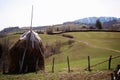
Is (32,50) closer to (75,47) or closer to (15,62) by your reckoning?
(15,62)

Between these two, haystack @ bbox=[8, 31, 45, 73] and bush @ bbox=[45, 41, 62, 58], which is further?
bush @ bbox=[45, 41, 62, 58]

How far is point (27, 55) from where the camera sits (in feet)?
76.3

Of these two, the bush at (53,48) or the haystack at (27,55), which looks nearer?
the haystack at (27,55)

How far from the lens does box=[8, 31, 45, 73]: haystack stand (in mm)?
23047

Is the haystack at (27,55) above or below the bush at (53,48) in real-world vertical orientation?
above

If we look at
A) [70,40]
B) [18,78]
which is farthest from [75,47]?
[18,78]

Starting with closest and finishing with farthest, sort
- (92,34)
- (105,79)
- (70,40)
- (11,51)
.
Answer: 1. (105,79)
2. (11,51)
3. (70,40)
4. (92,34)

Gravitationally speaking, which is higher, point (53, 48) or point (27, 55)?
point (27, 55)

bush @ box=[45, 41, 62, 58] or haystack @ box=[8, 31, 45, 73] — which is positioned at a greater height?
haystack @ box=[8, 31, 45, 73]

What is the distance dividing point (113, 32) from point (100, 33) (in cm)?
475

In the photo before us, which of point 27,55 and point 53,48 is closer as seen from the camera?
point 27,55

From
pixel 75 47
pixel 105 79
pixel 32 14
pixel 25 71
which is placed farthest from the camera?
pixel 75 47

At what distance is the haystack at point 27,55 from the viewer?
2305cm

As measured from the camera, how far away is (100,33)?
240 ft
